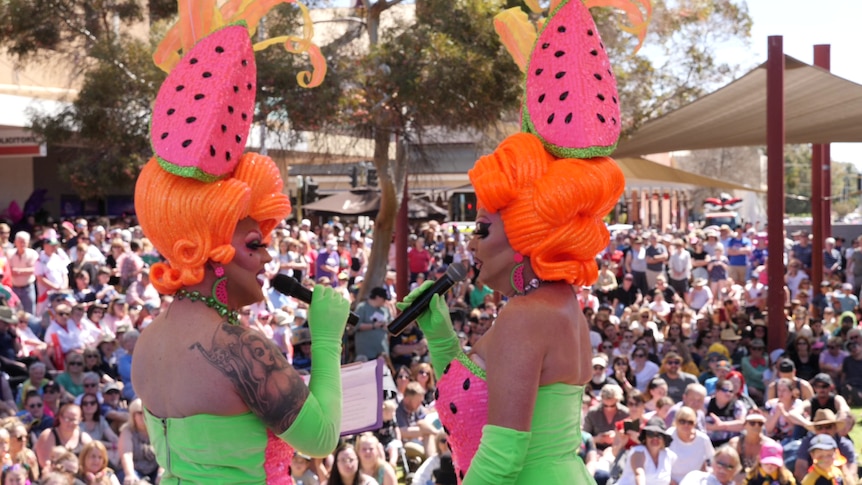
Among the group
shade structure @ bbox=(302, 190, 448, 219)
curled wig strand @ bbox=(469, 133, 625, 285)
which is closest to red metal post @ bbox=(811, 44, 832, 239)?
shade structure @ bbox=(302, 190, 448, 219)

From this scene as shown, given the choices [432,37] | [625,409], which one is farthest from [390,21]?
[625,409]

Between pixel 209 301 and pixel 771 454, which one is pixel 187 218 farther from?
pixel 771 454

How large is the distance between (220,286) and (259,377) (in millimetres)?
320

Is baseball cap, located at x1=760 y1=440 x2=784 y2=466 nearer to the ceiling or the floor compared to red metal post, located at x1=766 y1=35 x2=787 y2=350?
nearer to the floor

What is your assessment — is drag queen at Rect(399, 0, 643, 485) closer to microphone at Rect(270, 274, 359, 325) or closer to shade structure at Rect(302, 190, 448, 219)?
microphone at Rect(270, 274, 359, 325)

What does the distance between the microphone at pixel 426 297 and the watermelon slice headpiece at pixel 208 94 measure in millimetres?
689

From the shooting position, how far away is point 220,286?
3.10 metres

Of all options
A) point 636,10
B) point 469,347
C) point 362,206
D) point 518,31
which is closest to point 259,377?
point 518,31

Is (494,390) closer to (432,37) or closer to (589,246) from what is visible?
(589,246)

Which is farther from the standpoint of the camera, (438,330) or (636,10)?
(636,10)

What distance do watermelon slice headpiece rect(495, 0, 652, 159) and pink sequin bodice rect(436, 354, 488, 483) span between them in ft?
2.31

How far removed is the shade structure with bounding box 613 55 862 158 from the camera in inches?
412

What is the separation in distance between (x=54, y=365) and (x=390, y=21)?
572 centimetres

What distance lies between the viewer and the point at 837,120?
11.5 m
